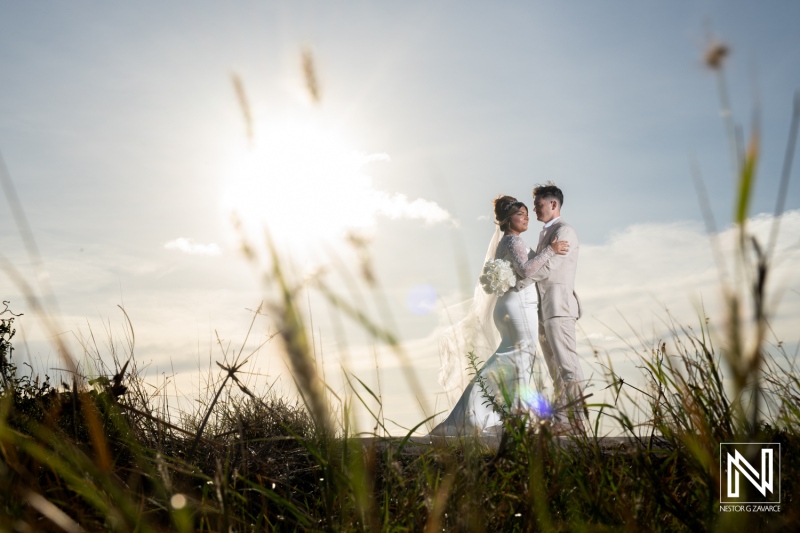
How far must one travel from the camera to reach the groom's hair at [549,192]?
8.30 m

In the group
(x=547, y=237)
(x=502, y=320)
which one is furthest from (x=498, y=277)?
(x=547, y=237)

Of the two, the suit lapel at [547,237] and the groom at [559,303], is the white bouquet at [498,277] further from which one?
the suit lapel at [547,237]

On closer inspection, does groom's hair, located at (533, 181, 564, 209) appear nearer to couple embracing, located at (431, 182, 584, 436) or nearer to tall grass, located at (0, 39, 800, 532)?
couple embracing, located at (431, 182, 584, 436)

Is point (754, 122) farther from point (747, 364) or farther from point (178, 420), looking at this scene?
point (178, 420)

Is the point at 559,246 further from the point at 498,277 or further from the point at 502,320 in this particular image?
the point at 502,320

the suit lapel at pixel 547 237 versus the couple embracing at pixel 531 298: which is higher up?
the suit lapel at pixel 547 237

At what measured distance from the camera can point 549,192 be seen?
8.33 m

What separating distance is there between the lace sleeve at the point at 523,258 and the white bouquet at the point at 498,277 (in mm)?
102

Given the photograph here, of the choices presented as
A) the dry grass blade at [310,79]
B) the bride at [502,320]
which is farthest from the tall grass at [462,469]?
the bride at [502,320]

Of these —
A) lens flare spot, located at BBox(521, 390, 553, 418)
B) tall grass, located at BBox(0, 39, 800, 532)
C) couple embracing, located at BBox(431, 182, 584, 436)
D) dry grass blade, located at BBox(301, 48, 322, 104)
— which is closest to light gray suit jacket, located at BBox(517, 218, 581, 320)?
couple embracing, located at BBox(431, 182, 584, 436)

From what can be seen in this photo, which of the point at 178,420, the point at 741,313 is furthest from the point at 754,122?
the point at 178,420

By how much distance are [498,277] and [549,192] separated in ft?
5.51

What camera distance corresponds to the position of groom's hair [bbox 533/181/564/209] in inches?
327

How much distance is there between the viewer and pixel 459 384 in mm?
7977
